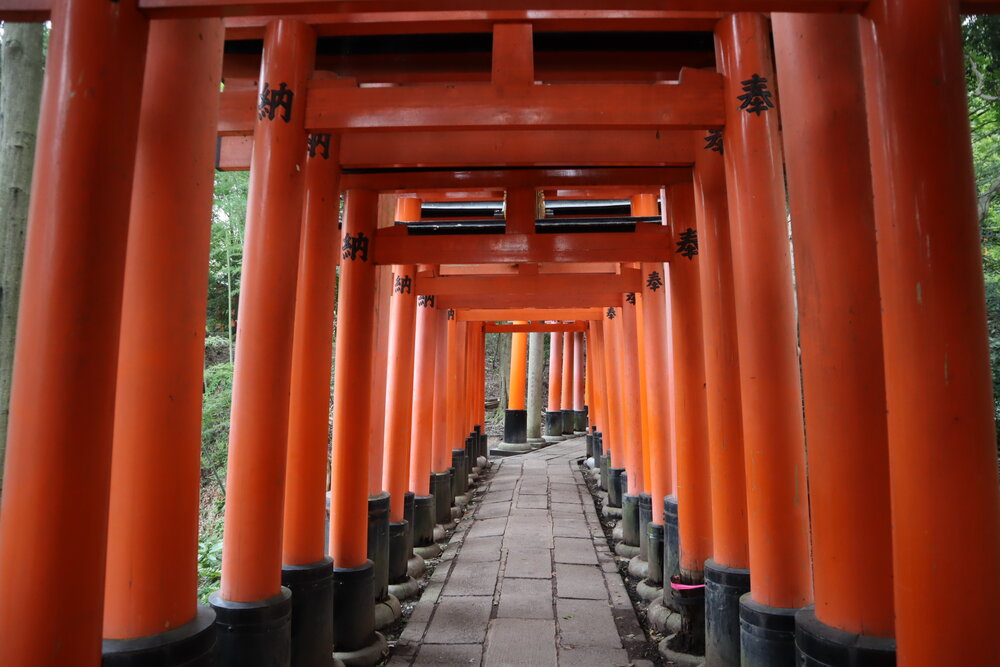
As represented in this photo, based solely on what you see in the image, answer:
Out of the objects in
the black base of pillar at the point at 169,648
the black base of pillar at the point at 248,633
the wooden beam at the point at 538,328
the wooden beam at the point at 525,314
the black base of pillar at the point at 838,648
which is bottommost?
the black base of pillar at the point at 248,633

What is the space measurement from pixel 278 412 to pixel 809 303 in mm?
2345

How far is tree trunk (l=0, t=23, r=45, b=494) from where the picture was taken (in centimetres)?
368

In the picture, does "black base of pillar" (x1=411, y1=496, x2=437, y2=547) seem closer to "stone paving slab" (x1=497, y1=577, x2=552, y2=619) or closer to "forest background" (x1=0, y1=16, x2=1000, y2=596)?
"stone paving slab" (x1=497, y1=577, x2=552, y2=619)

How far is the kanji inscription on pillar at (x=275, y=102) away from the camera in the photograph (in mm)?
3342

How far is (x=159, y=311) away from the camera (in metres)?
2.43

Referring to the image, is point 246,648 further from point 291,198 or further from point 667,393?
point 667,393

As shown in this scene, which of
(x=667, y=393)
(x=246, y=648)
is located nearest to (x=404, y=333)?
(x=667, y=393)

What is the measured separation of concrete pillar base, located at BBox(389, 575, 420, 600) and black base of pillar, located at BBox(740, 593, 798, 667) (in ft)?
11.5

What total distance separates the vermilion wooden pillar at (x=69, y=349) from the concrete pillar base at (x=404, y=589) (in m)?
4.16

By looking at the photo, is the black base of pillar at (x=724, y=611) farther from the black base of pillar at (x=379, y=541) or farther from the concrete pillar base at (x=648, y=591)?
the black base of pillar at (x=379, y=541)

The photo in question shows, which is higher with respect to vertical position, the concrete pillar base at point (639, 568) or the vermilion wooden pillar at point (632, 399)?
the vermilion wooden pillar at point (632, 399)

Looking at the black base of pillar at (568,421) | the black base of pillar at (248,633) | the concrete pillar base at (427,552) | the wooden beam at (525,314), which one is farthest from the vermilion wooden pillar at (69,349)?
the black base of pillar at (568,421)

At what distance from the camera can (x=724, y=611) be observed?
360 centimetres

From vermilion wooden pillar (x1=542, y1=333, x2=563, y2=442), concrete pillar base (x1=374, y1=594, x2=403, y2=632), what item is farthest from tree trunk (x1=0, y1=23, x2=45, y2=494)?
vermilion wooden pillar (x1=542, y1=333, x2=563, y2=442)
